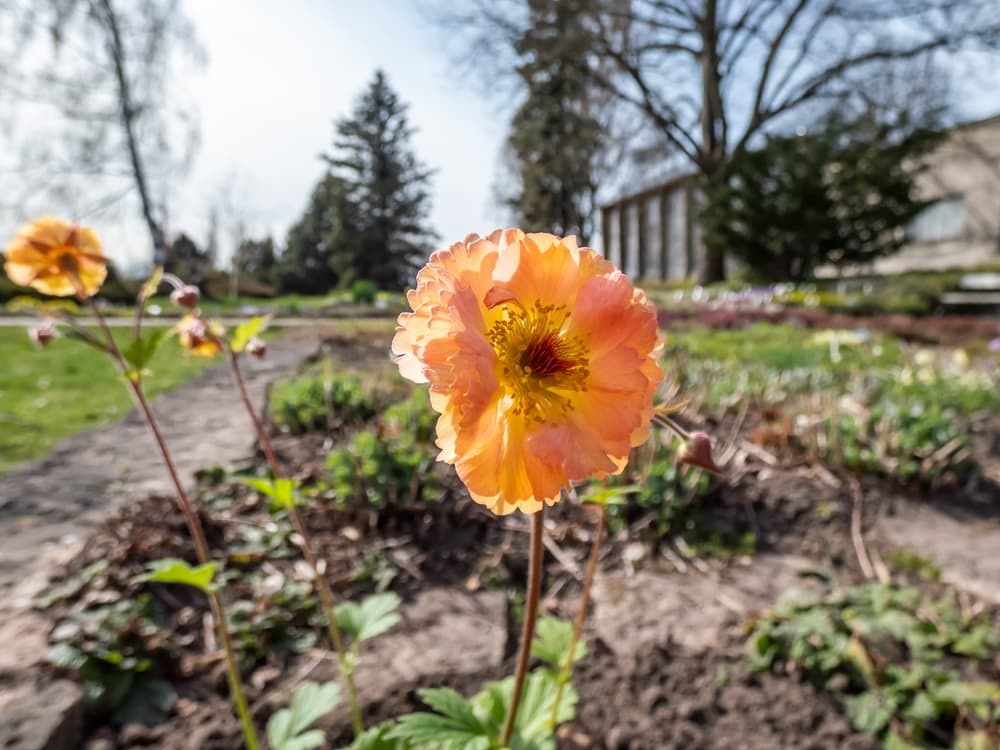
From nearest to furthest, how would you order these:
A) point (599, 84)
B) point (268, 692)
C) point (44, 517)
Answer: point (268, 692) → point (44, 517) → point (599, 84)

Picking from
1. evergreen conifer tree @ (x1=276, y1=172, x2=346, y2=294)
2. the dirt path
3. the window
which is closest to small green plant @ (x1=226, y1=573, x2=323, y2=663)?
the dirt path

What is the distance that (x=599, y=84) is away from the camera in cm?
1734

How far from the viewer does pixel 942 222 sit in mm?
20812

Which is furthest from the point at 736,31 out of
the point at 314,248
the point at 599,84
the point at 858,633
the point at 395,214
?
the point at 858,633

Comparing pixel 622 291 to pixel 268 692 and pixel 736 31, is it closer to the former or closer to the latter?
pixel 268 692

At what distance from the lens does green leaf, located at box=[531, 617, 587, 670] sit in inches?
51.9

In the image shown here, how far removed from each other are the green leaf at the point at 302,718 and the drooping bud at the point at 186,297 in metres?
0.95

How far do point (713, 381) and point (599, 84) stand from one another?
15007 millimetres

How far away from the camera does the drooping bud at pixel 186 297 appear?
1.49m

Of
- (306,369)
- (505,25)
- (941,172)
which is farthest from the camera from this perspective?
(941,172)

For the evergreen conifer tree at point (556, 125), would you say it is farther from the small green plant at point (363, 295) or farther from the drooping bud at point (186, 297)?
the drooping bud at point (186, 297)

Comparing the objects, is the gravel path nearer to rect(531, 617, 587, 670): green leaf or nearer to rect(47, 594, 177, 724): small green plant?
rect(47, 594, 177, 724): small green plant

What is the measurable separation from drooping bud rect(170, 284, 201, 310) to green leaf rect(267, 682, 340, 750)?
3.13 feet

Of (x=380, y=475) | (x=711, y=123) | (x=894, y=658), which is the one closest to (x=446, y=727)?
(x=894, y=658)
